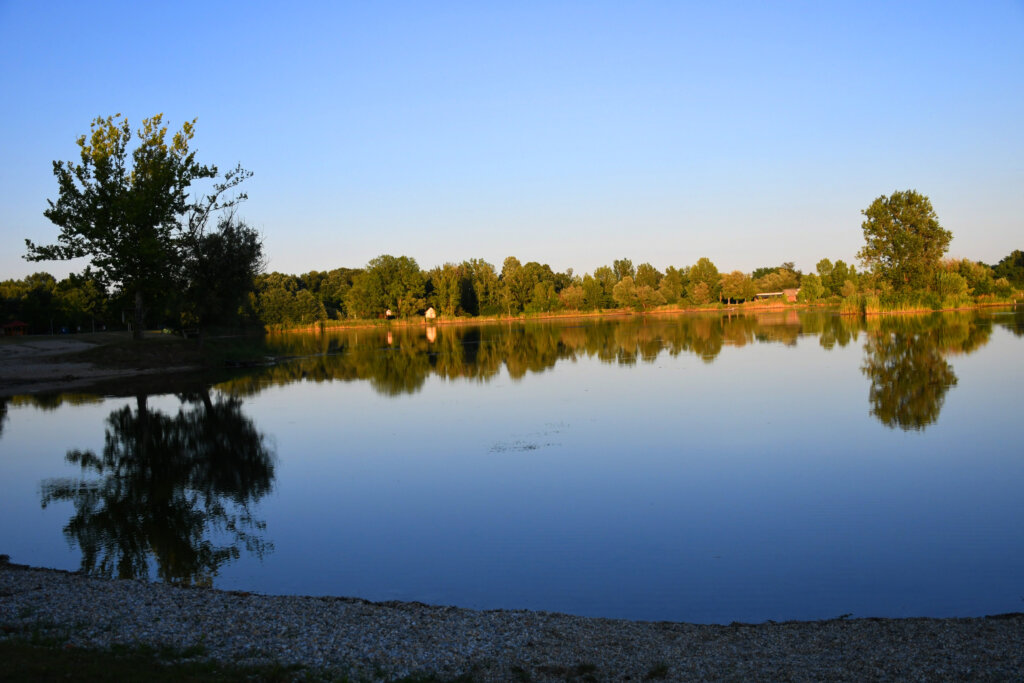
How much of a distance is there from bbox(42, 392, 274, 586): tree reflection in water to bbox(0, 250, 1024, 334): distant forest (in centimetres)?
5647

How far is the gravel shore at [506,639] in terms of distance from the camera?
593 centimetres

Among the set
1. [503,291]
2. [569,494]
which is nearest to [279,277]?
[503,291]

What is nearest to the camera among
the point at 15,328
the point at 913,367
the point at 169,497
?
the point at 169,497

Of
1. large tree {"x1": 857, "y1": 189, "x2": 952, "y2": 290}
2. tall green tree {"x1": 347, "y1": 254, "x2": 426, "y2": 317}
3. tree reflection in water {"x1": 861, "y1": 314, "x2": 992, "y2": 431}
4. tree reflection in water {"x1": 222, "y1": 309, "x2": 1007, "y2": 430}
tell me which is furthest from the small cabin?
large tree {"x1": 857, "y1": 189, "x2": 952, "y2": 290}

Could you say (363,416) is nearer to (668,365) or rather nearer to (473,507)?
(473,507)

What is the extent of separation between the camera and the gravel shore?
233 inches

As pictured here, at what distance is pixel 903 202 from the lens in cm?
7288

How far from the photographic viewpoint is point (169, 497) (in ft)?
43.4

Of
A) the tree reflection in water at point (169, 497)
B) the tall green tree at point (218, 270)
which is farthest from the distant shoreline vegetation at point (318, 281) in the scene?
the tree reflection in water at point (169, 497)

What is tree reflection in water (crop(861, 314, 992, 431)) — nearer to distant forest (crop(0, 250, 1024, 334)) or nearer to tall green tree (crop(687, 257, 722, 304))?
distant forest (crop(0, 250, 1024, 334))

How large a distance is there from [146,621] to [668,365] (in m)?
28.1

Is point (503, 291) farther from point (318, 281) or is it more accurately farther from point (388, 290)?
point (318, 281)

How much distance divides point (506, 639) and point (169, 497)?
352 inches

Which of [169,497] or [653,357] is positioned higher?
[653,357]
